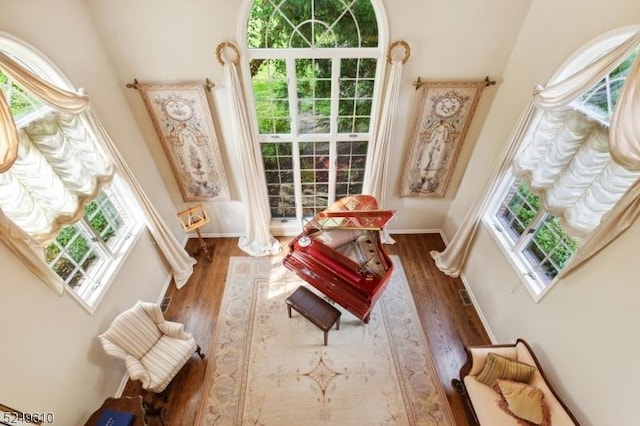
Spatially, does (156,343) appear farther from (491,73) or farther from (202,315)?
(491,73)

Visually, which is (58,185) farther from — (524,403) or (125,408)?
(524,403)

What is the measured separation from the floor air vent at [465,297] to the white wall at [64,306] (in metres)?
4.62

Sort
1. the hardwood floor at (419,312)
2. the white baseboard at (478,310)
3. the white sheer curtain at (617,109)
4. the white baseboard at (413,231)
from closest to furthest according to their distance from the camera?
the white sheer curtain at (617,109), the hardwood floor at (419,312), the white baseboard at (478,310), the white baseboard at (413,231)

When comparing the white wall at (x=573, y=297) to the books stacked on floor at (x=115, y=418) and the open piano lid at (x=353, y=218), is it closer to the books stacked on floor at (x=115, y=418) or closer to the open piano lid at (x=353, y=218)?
the open piano lid at (x=353, y=218)

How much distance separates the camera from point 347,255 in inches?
147

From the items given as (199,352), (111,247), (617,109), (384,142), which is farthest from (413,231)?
(111,247)

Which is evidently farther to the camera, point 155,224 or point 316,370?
point 155,224

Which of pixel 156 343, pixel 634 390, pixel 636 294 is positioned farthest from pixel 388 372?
pixel 156 343

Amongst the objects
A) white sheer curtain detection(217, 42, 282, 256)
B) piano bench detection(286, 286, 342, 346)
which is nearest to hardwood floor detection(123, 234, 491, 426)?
white sheer curtain detection(217, 42, 282, 256)

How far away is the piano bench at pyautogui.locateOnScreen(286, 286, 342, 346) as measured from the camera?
3617 millimetres

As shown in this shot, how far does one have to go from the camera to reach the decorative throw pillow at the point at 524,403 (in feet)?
9.25

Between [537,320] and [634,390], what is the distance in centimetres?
105

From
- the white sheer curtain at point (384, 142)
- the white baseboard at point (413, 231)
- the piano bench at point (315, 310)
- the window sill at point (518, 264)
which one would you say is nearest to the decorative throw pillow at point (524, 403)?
the window sill at point (518, 264)

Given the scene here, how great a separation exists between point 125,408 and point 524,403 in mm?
3796
